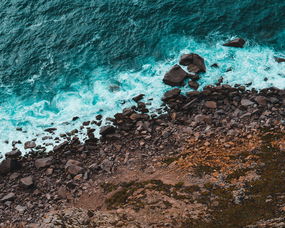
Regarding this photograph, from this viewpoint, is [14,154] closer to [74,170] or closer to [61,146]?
[61,146]

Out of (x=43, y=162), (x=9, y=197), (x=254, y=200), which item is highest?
(x=254, y=200)

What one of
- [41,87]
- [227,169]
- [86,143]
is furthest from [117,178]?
[41,87]

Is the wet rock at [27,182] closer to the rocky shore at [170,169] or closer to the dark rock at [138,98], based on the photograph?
the rocky shore at [170,169]

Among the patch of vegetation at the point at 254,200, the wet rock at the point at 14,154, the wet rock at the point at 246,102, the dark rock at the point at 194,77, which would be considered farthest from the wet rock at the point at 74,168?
the wet rock at the point at 246,102

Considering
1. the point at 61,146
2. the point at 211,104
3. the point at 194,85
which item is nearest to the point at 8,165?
the point at 61,146

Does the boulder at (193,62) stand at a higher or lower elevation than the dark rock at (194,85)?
higher

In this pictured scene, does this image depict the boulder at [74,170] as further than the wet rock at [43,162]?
No

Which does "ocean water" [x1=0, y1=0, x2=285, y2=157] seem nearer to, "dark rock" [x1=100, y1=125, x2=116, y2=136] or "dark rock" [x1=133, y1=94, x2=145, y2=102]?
"dark rock" [x1=133, y1=94, x2=145, y2=102]
